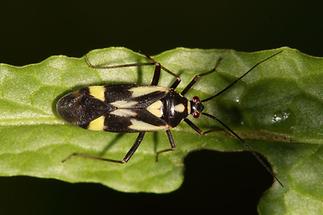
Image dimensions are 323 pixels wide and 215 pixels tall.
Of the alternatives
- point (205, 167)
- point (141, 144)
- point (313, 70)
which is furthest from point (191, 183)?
point (313, 70)

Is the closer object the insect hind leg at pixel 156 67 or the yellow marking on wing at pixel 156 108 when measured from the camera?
the insect hind leg at pixel 156 67

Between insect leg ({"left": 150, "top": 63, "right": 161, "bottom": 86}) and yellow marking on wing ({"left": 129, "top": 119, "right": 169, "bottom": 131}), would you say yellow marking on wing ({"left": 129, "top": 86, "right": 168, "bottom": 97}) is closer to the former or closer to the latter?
insect leg ({"left": 150, "top": 63, "right": 161, "bottom": 86})

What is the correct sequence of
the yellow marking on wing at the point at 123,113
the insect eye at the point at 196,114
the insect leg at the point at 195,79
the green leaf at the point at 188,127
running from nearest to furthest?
the green leaf at the point at 188,127
the insect leg at the point at 195,79
the insect eye at the point at 196,114
the yellow marking on wing at the point at 123,113

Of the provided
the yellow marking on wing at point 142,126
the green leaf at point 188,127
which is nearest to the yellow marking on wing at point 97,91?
the green leaf at point 188,127

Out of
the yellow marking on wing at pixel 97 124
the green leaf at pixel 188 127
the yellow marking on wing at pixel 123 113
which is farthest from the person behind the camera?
the yellow marking on wing at pixel 123 113

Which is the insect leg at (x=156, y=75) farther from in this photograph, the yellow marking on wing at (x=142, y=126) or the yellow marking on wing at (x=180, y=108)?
the yellow marking on wing at (x=142, y=126)

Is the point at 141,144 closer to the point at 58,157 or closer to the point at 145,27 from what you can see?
the point at 58,157
